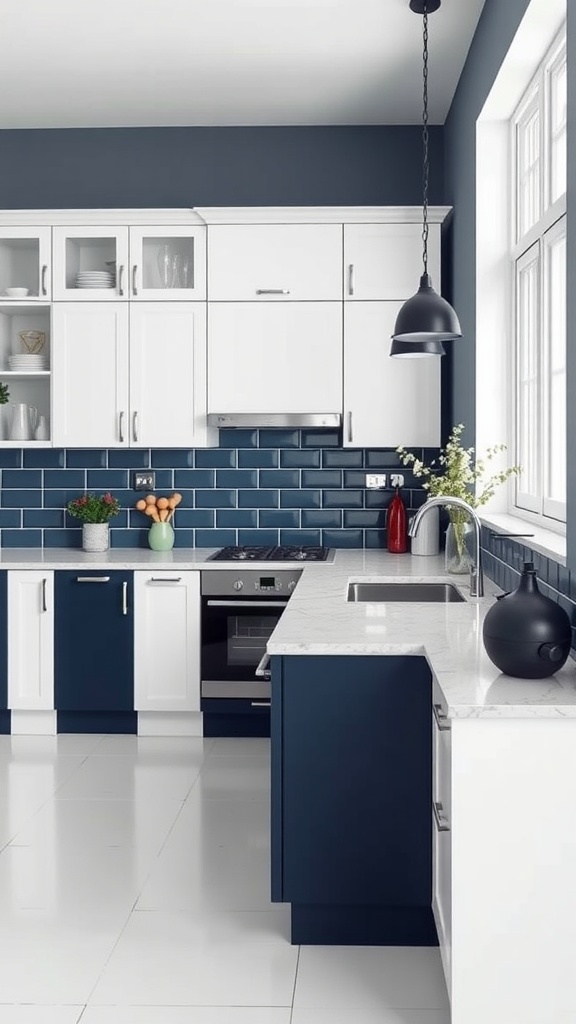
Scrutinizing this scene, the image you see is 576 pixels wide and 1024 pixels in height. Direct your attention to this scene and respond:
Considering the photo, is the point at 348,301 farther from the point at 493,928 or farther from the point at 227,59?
the point at 493,928

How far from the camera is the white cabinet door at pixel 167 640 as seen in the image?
4684 millimetres

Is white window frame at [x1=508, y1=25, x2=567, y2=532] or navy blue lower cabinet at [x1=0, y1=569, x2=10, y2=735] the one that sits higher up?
white window frame at [x1=508, y1=25, x2=567, y2=532]

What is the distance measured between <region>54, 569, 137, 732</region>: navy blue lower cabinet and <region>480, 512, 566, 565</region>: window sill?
1.69 m

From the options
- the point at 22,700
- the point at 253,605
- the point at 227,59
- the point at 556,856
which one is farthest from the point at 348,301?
the point at 556,856

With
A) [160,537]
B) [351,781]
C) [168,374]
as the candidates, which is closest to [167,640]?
[160,537]

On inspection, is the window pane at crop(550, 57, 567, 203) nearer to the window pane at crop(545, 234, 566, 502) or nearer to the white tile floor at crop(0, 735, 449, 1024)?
the window pane at crop(545, 234, 566, 502)

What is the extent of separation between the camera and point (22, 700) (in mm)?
4781

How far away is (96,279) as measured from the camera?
4.96 metres

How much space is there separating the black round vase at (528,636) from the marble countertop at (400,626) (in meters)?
0.04

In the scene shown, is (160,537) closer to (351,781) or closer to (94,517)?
(94,517)

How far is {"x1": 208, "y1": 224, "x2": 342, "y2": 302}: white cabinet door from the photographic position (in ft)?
15.9

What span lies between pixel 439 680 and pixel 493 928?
0.52 metres

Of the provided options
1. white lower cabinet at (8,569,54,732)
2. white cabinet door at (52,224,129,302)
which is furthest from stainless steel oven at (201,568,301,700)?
white cabinet door at (52,224,129,302)

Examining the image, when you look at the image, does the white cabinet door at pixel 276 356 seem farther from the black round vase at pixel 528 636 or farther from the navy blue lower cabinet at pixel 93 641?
the black round vase at pixel 528 636
